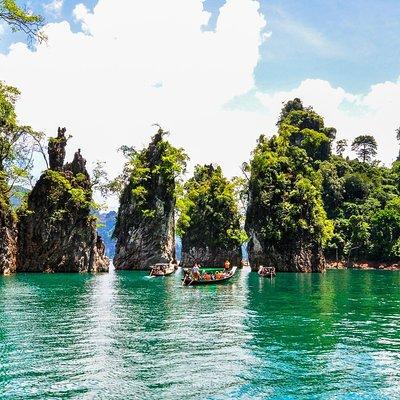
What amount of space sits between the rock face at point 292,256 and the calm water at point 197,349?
1670 inches

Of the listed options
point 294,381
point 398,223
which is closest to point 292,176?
point 398,223

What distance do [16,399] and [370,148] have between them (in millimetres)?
138864

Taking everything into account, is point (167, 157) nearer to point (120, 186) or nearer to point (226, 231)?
point (120, 186)

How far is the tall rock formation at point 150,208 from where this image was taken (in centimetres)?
8300

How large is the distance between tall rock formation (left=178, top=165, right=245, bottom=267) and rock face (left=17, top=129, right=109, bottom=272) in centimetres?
2754

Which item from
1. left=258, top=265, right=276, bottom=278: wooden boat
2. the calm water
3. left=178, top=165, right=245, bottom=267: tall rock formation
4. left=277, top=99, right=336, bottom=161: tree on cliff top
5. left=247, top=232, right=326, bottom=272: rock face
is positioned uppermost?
left=277, top=99, right=336, bottom=161: tree on cliff top

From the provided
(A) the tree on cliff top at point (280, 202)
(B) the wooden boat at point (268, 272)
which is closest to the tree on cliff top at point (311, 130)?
(A) the tree on cliff top at point (280, 202)

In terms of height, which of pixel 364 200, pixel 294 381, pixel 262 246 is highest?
pixel 364 200

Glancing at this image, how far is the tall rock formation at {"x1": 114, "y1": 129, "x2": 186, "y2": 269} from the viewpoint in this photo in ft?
272

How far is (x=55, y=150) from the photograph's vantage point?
72625 millimetres

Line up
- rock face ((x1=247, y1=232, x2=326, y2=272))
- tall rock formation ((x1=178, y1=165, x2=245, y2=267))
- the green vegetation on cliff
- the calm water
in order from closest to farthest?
1. the calm water
2. rock face ((x1=247, y1=232, x2=326, y2=272))
3. the green vegetation on cliff
4. tall rock formation ((x1=178, y1=165, x2=245, y2=267))

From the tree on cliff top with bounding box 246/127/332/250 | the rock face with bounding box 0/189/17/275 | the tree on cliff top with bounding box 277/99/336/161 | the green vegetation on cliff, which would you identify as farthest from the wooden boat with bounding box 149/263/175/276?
the tree on cliff top with bounding box 277/99/336/161

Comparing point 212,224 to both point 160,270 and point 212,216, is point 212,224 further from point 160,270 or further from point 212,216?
point 160,270

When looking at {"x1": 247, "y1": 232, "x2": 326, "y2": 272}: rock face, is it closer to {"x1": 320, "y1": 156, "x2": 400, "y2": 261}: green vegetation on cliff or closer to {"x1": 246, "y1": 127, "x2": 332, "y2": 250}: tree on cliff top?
{"x1": 246, "y1": 127, "x2": 332, "y2": 250}: tree on cliff top
